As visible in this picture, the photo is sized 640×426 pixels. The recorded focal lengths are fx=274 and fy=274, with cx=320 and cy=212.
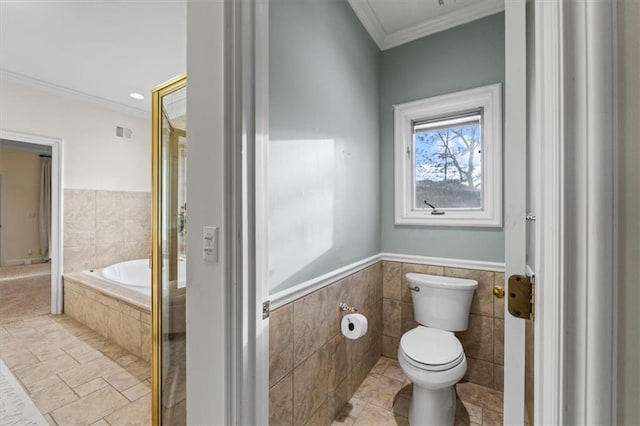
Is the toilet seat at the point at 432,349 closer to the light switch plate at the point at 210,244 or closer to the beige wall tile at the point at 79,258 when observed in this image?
the light switch plate at the point at 210,244

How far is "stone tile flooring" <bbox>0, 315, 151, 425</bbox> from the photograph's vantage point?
1.69 m

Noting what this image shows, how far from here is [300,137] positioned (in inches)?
52.9

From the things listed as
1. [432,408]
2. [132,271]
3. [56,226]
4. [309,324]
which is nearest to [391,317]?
[432,408]

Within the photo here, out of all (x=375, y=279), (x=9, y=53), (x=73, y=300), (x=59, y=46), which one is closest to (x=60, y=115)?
(x=9, y=53)

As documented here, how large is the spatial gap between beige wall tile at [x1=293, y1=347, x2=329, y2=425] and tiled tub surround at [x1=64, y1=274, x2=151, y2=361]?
4.72 feet

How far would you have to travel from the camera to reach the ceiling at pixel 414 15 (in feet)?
6.20

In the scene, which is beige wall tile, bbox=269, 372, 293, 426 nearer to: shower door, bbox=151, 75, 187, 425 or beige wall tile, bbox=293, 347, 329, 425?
beige wall tile, bbox=293, 347, 329, 425

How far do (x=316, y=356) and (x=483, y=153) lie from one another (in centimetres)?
178

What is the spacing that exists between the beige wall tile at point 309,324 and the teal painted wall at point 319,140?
0.12m

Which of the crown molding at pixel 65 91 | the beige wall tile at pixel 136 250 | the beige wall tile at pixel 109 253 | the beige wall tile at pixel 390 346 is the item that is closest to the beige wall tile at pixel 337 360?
the beige wall tile at pixel 390 346

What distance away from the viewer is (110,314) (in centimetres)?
249

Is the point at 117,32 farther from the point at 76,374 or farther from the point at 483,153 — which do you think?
the point at 483,153

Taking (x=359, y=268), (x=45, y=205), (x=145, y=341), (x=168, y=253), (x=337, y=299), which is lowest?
(x=145, y=341)

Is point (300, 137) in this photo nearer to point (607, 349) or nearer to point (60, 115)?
point (607, 349)
